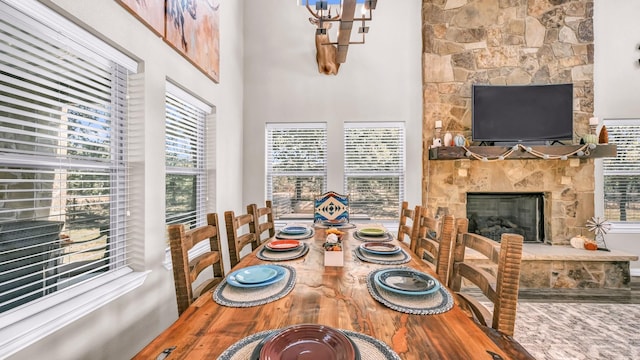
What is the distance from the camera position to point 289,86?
11.3 feet

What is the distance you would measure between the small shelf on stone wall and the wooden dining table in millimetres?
2611

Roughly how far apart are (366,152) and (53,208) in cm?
294

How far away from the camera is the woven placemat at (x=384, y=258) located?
1336 millimetres

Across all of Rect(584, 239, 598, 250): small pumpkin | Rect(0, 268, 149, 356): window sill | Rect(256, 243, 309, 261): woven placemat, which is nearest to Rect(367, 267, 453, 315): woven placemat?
Rect(256, 243, 309, 261): woven placemat

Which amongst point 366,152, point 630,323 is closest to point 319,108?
point 366,152

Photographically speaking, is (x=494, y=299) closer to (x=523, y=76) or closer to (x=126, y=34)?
(x=126, y=34)

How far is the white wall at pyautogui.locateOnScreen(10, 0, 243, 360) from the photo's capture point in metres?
1.21

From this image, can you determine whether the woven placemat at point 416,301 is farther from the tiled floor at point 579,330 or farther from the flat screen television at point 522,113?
the flat screen television at point 522,113

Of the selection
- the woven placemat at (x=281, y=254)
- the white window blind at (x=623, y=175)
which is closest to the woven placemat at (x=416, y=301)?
the woven placemat at (x=281, y=254)

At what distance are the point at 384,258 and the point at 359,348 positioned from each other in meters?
0.81

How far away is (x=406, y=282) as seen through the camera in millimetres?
1015

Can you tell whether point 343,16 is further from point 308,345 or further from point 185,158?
point 308,345

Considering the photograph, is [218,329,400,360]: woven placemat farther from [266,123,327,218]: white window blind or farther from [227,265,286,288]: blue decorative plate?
[266,123,327,218]: white window blind

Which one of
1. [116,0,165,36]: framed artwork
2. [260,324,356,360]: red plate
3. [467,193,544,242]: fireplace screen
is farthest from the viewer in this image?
[467,193,544,242]: fireplace screen
